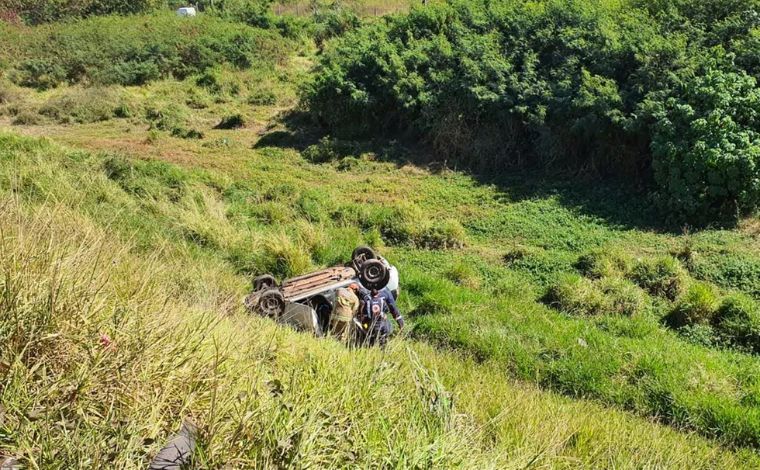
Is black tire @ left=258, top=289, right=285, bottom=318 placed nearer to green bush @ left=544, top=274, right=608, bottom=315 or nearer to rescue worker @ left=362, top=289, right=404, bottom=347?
rescue worker @ left=362, top=289, right=404, bottom=347

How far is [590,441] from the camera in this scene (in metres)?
3.98

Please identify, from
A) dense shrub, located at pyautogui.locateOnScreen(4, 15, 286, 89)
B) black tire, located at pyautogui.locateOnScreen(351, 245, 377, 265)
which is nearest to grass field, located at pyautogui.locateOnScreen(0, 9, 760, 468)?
black tire, located at pyautogui.locateOnScreen(351, 245, 377, 265)

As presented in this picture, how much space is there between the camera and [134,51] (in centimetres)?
2481

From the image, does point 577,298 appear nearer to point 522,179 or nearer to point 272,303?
point 272,303

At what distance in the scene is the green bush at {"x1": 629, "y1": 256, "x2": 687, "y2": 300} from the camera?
8297mm

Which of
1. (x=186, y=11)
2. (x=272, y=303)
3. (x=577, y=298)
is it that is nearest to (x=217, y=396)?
(x=272, y=303)

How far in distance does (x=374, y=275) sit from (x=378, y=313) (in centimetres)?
57

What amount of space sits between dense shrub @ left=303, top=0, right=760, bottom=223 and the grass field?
0.79m

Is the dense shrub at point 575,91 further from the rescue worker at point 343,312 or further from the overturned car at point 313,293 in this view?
the rescue worker at point 343,312

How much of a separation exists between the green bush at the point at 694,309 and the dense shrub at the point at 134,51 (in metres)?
20.4

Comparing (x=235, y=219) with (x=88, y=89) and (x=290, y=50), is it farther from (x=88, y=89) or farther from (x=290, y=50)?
(x=290, y=50)

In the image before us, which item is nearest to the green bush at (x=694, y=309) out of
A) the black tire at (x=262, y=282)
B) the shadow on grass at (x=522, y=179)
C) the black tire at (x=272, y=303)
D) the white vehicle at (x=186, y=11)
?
the shadow on grass at (x=522, y=179)

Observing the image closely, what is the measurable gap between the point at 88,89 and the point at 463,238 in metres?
16.6

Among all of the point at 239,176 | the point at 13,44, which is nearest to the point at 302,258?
the point at 239,176
